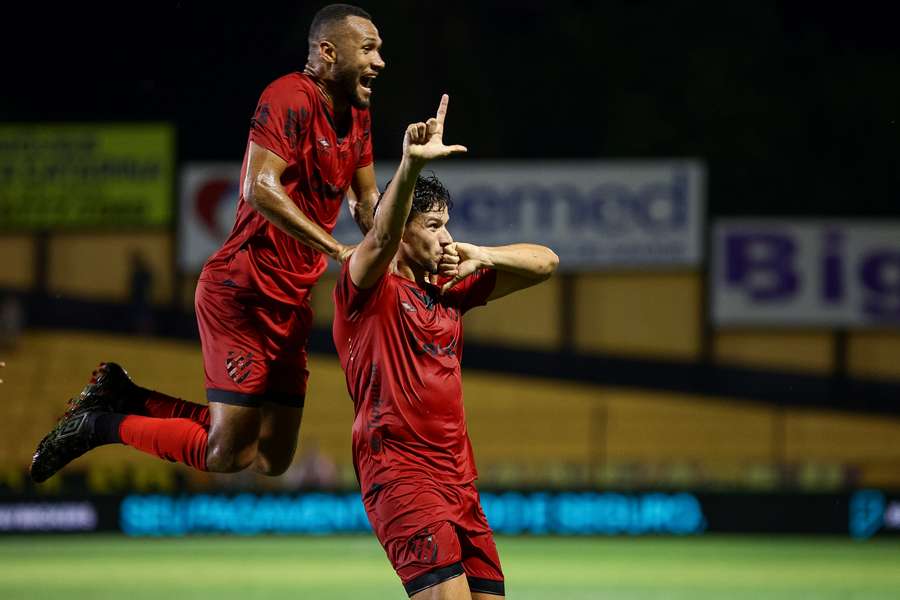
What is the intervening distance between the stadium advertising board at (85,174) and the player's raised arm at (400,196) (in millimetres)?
17666

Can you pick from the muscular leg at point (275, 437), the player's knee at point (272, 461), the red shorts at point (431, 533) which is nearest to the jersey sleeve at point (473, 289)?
the red shorts at point (431, 533)

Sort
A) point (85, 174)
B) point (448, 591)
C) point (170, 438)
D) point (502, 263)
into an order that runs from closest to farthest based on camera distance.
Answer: point (448, 591) < point (502, 263) < point (170, 438) < point (85, 174)

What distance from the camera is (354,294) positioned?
5.74m

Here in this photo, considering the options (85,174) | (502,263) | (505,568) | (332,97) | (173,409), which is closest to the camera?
(502,263)

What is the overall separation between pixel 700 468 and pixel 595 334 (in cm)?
362

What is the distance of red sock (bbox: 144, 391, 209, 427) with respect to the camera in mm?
7031

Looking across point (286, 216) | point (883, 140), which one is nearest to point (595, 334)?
point (883, 140)

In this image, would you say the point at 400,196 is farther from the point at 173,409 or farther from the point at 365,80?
the point at 173,409

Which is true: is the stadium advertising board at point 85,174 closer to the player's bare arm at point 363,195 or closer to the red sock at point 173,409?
the red sock at point 173,409

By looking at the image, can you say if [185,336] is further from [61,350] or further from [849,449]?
[849,449]

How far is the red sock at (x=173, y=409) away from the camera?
7031mm

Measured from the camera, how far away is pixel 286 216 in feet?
20.3

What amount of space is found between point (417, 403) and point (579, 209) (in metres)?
16.5

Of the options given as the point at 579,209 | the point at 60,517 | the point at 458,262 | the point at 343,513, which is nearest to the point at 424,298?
the point at 458,262
